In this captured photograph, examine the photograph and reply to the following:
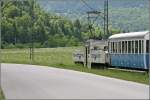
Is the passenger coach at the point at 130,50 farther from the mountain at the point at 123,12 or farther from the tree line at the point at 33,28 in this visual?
the mountain at the point at 123,12

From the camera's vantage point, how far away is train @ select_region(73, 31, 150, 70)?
33281mm

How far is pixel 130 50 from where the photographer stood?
1423 inches

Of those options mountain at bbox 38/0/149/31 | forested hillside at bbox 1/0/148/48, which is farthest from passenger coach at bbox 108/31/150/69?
mountain at bbox 38/0/149/31

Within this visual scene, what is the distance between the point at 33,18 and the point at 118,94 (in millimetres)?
79535

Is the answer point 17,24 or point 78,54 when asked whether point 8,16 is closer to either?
point 17,24

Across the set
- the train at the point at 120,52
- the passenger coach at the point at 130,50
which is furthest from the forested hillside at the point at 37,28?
the passenger coach at the point at 130,50

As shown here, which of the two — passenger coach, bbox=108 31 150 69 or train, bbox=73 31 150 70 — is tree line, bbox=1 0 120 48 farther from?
passenger coach, bbox=108 31 150 69

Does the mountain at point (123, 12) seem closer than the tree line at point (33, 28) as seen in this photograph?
No

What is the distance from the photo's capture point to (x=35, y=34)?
98.7 metres

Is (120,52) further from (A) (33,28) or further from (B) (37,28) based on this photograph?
(B) (37,28)

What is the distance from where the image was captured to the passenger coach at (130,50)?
33.2 m

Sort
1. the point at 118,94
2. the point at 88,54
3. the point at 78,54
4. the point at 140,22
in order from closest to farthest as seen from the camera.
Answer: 1. the point at 118,94
2. the point at 88,54
3. the point at 78,54
4. the point at 140,22

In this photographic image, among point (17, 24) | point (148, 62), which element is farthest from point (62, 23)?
point (148, 62)

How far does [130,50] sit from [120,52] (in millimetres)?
2875
